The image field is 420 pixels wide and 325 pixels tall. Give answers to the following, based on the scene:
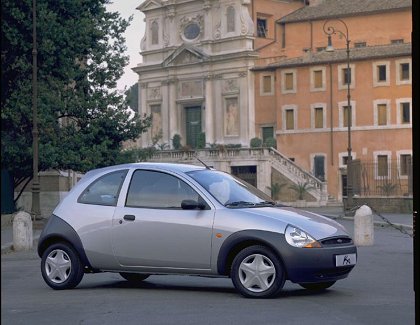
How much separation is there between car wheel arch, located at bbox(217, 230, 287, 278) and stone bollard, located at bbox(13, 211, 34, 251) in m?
13.4

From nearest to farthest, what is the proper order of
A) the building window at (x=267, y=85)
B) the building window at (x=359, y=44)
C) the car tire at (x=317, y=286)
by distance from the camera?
the car tire at (x=317, y=286)
the building window at (x=359, y=44)
the building window at (x=267, y=85)

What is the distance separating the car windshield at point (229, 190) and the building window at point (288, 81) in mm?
74978

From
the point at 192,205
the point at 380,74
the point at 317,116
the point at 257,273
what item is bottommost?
the point at 257,273

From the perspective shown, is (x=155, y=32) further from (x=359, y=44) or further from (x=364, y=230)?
(x=364, y=230)

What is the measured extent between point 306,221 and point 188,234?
1.35m

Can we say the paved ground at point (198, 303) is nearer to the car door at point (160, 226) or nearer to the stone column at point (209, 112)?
the car door at point (160, 226)

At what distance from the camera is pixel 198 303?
36.4 feet

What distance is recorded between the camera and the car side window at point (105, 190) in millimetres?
12961

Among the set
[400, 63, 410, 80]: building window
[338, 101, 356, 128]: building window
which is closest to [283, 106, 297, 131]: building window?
[338, 101, 356, 128]: building window

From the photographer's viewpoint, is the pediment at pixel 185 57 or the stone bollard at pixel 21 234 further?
the pediment at pixel 185 57

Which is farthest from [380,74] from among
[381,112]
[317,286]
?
[317,286]

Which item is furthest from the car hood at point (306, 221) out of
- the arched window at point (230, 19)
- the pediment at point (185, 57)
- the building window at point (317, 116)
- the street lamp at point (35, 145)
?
the pediment at point (185, 57)
